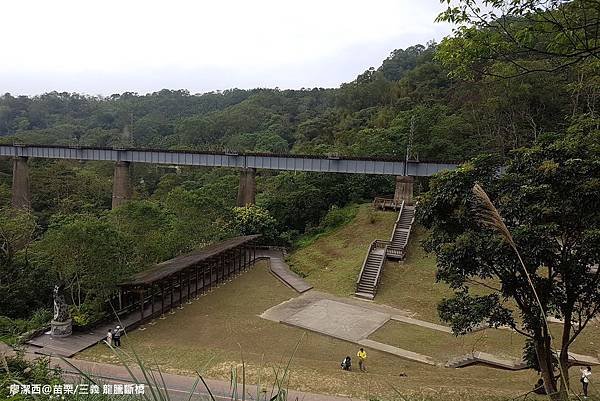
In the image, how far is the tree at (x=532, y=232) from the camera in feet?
34.4

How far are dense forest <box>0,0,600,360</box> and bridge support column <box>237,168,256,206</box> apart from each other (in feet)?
4.49

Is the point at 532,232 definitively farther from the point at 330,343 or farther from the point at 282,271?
the point at 282,271

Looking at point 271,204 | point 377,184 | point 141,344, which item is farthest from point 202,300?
point 377,184

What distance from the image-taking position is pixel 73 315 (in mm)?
19984

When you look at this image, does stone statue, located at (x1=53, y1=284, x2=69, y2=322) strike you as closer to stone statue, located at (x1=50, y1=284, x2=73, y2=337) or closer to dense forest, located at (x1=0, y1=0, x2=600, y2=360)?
stone statue, located at (x1=50, y1=284, x2=73, y2=337)

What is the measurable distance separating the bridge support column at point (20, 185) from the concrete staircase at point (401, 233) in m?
38.8

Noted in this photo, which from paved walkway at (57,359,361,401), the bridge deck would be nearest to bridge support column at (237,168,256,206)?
the bridge deck

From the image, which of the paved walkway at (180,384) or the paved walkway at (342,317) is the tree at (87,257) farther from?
the paved walkway at (342,317)

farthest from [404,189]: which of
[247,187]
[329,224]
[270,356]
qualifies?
[270,356]

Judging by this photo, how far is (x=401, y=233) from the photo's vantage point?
33.2 metres

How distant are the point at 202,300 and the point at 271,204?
60.1ft

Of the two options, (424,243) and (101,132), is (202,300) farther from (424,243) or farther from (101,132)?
(101,132)

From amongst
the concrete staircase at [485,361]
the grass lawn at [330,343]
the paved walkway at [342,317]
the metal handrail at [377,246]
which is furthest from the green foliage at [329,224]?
the concrete staircase at [485,361]

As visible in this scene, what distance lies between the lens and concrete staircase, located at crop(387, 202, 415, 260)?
30.5 metres
